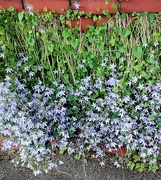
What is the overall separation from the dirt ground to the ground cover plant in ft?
0.51

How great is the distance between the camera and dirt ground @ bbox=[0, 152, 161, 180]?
2.57 metres

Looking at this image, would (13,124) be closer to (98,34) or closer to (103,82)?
(103,82)

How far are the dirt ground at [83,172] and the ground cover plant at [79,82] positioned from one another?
15cm

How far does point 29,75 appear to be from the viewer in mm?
2420

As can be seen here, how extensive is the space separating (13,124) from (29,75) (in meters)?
0.34

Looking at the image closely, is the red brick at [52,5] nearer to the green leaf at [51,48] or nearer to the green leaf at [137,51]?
the green leaf at [51,48]

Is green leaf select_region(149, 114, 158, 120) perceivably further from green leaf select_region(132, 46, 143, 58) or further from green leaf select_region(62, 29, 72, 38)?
green leaf select_region(62, 29, 72, 38)

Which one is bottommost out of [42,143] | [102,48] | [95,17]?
[42,143]

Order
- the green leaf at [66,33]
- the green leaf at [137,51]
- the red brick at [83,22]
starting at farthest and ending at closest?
Result: the red brick at [83,22] < the green leaf at [66,33] < the green leaf at [137,51]

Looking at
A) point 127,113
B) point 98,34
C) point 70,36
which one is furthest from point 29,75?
point 127,113

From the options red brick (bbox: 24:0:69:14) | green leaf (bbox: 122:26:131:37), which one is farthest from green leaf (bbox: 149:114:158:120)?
red brick (bbox: 24:0:69:14)

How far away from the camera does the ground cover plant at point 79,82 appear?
2.32 metres

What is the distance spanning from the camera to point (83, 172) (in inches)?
103

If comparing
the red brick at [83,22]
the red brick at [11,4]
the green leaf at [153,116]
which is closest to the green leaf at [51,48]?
the red brick at [83,22]
